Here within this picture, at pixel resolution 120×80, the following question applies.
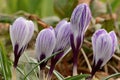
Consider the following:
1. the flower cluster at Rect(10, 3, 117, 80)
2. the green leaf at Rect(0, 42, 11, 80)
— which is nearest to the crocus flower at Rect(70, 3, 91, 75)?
the flower cluster at Rect(10, 3, 117, 80)

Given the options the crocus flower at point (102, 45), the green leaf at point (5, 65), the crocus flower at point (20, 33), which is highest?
the crocus flower at point (20, 33)

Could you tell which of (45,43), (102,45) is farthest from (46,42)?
(102,45)

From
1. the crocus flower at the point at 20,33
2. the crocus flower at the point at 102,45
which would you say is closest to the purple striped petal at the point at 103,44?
the crocus flower at the point at 102,45

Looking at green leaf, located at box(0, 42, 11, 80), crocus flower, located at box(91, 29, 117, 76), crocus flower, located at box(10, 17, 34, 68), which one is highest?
crocus flower, located at box(10, 17, 34, 68)

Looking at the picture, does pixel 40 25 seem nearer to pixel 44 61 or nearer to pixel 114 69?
pixel 114 69

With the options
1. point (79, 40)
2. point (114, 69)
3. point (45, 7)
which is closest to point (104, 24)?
point (114, 69)

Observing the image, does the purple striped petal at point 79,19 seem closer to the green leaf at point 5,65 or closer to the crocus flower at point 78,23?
the crocus flower at point 78,23

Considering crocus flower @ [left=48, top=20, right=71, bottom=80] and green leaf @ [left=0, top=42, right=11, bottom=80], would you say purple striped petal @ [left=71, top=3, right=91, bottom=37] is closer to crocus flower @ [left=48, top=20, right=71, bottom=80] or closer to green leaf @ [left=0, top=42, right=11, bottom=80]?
crocus flower @ [left=48, top=20, right=71, bottom=80]

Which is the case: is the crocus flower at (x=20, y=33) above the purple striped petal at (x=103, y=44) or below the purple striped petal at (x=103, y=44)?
above
